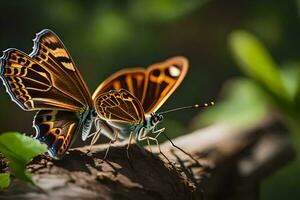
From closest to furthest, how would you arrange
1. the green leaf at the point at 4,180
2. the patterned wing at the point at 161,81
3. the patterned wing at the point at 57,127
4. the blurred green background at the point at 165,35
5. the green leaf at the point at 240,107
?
the green leaf at the point at 4,180
the patterned wing at the point at 57,127
the patterned wing at the point at 161,81
the green leaf at the point at 240,107
the blurred green background at the point at 165,35

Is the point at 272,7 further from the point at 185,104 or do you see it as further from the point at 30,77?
the point at 30,77

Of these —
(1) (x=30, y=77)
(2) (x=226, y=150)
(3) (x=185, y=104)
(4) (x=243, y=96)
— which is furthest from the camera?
(3) (x=185, y=104)

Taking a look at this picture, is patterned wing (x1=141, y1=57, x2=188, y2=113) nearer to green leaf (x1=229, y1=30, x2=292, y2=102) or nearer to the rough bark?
the rough bark

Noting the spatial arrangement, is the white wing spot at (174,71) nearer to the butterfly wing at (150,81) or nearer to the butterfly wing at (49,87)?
the butterfly wing at (150,81)

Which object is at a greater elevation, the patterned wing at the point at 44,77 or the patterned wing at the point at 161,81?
the patterned wing at the point at 44,77

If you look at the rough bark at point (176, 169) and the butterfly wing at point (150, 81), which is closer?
the rough bark at point (176, 169)

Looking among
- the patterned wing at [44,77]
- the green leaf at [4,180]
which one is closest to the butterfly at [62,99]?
the patterned wing at [44,77]

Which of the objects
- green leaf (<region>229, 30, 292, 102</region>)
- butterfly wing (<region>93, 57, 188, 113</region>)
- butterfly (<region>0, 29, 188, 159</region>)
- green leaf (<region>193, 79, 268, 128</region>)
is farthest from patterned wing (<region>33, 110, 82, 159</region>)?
green leaf (<region>229, 30, 292, 102</region>)

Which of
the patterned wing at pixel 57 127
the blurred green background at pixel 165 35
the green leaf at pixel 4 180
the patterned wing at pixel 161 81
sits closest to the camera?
the green leaf at pixel 4 180

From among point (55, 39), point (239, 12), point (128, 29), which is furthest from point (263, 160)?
point (239, 12)
